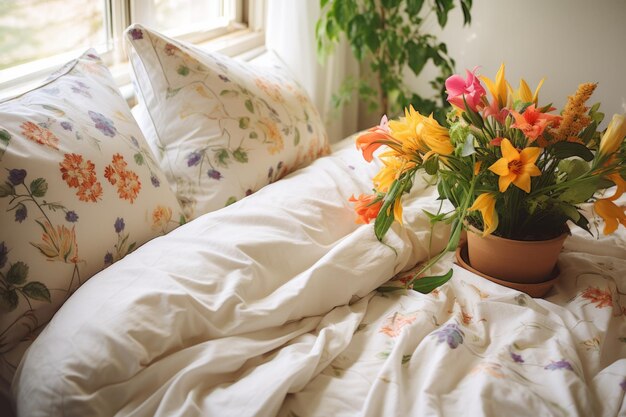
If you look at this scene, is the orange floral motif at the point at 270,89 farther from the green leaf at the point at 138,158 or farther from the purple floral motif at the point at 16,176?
the purple floral motif at the point at 16,176

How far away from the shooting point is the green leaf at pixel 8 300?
97cm

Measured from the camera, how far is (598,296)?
1.20 metres

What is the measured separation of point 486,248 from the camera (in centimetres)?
124

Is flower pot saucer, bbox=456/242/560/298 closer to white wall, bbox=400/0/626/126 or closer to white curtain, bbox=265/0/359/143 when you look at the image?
white curtain, bbox=265/0/359/143

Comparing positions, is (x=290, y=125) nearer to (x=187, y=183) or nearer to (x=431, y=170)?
(x=187, y=183)

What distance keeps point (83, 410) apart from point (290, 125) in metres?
0.90

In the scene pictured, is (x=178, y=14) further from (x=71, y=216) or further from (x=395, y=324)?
(x=395, y=324)

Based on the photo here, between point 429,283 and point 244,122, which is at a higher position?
point 244,122

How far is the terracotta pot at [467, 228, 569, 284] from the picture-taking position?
1205 mm

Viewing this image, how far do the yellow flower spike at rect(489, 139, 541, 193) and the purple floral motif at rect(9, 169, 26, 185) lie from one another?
28.9 inches

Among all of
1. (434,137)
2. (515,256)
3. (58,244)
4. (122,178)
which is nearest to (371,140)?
(434,137)

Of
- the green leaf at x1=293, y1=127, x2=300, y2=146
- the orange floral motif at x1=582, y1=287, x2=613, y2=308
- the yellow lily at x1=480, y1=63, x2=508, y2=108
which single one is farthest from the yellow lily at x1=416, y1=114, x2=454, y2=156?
the green leaf at x1=293, y1=127, x2=300, y2=146

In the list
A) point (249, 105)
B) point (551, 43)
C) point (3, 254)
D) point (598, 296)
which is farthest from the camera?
point (551, 43)

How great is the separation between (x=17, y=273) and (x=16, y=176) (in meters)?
0.15
